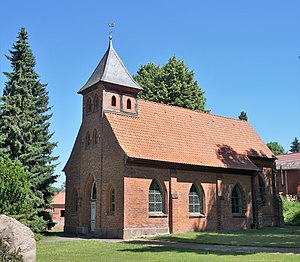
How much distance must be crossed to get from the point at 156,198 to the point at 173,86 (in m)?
22.2

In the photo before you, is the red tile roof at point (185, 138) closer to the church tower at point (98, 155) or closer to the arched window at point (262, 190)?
the church tower at point (98, 155)

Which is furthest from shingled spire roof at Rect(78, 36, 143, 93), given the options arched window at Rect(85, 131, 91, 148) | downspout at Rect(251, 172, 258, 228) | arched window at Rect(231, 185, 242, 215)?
downspout at Rect(251, 172, 258, 228)

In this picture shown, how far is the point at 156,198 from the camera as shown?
27156 mm

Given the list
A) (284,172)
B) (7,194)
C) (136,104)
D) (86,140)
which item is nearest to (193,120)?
(136,104)

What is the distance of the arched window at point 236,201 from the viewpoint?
31859 mm

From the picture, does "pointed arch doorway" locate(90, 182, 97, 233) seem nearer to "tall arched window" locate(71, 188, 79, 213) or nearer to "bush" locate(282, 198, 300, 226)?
"tall arched window" locate(71, 188, 79, 213)

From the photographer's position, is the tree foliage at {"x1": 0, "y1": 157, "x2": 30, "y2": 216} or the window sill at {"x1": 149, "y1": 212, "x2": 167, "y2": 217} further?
the window sill at {"x1": 149, "y1": 212, "x2": 167, "y2": 217}

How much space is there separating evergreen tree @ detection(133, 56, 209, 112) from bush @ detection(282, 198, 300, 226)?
15255mm

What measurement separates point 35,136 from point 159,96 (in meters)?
20.0

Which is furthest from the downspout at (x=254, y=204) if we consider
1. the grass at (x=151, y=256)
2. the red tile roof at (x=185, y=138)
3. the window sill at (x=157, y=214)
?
the grass at (x=151, y=256)

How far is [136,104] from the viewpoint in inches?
1191

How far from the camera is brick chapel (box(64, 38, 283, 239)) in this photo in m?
26.2

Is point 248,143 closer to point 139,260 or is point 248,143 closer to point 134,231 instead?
point 134,231

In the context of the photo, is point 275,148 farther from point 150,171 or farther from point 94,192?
point 150,171
